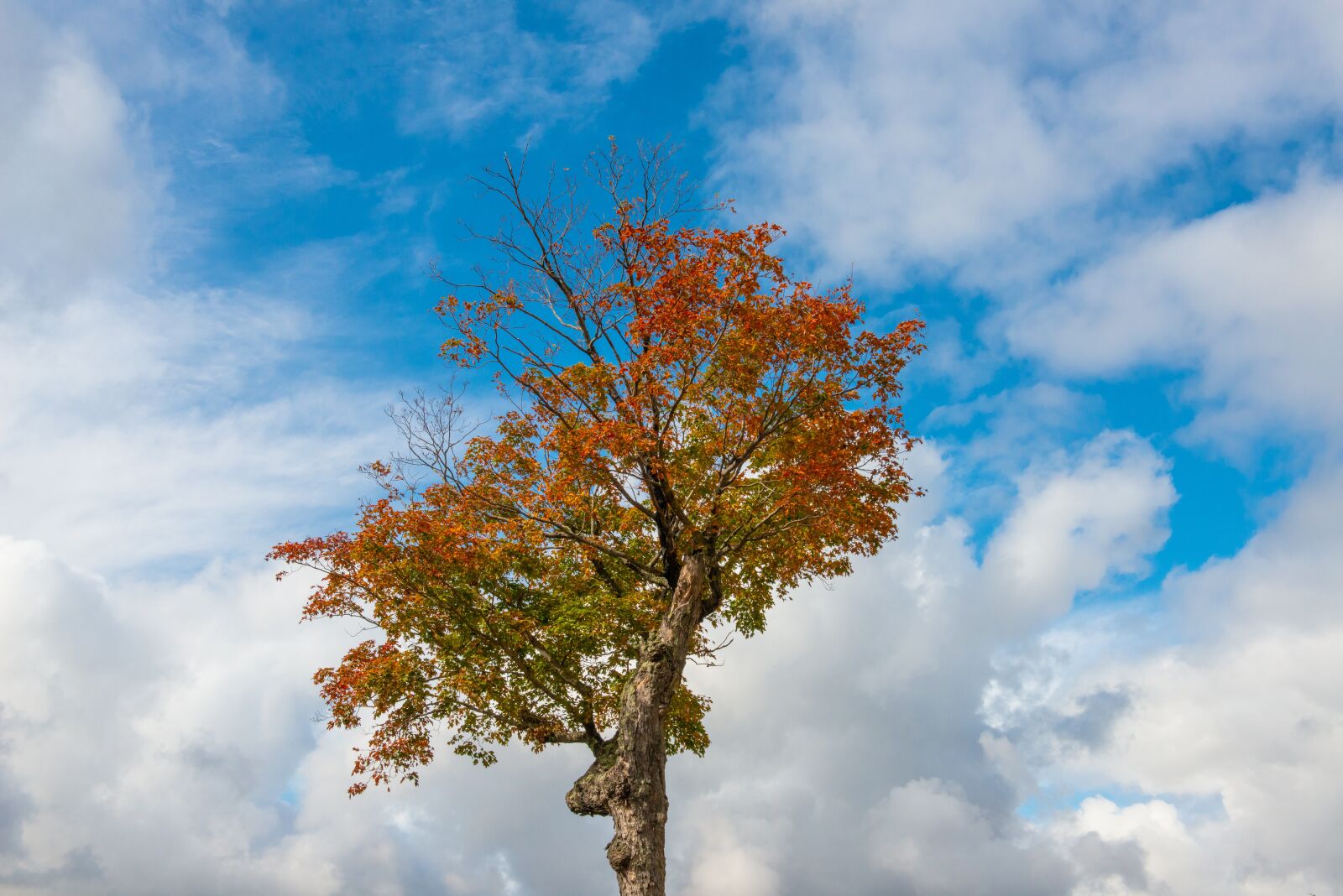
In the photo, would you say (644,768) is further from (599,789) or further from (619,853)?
(619,853)

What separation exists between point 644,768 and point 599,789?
85 cm

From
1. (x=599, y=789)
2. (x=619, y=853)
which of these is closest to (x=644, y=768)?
(x=599, y=789)

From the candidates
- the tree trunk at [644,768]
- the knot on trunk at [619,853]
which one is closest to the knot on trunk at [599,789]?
the tree trunk at [644,768]

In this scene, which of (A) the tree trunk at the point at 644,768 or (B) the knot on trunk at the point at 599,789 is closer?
(A) the tree trunk at the point at 644,768

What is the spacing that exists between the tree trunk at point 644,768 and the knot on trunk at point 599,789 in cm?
1

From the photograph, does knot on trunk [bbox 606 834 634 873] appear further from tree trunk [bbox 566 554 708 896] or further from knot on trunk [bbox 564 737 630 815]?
knot on trunk [bbox 564 737 630 815]

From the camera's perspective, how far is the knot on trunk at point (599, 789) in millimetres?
14109

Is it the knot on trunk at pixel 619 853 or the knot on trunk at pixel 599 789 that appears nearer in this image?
the knot on trunk at pixel 619 853

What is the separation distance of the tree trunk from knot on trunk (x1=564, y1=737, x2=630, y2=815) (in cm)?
1

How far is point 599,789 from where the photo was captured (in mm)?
14367

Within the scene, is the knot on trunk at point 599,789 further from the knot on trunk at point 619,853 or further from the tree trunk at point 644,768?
the knot on trunk at point 619,853

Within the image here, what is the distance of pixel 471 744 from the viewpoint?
61.7 feet

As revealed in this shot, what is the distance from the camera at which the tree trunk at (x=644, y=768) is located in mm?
13664

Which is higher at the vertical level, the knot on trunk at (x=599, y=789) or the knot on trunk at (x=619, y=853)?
the knot on trunk at (x=599, y=789)
